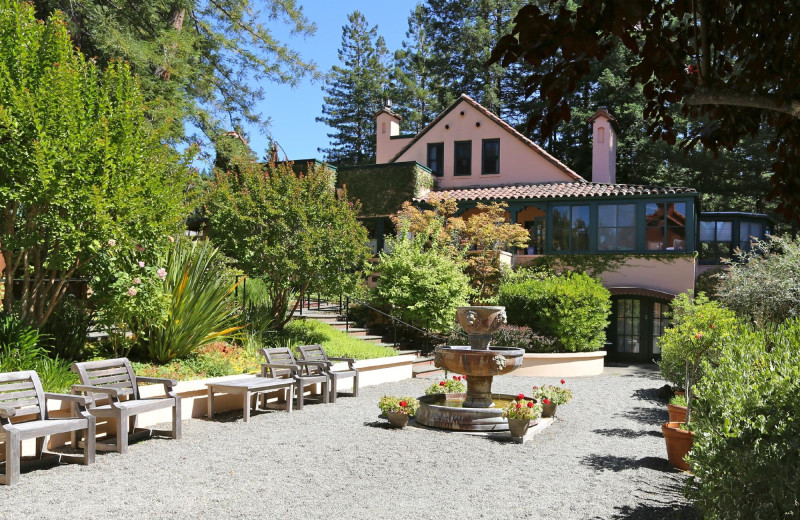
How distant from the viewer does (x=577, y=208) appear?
22.7 m

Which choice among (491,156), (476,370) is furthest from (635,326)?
(476,370)

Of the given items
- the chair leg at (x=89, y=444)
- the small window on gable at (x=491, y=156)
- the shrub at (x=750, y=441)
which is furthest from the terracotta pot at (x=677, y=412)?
the small window on gable at (x=491, y=156)

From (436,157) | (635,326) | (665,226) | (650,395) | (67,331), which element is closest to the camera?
(67,331)

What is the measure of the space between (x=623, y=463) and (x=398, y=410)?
3.04 meters

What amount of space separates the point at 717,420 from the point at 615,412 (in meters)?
6.71

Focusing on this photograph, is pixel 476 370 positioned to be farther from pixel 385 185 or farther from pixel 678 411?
pixel 385 185

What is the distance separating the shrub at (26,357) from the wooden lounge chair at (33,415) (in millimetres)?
916

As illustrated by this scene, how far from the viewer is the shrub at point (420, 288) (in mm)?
16938

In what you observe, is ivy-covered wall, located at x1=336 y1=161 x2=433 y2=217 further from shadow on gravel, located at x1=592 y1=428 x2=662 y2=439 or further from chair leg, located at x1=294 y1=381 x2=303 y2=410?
shadow on gravel, located at x1=592 y1=428 x2=662 y2=439

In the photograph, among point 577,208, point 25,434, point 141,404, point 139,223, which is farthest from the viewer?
point 577,208

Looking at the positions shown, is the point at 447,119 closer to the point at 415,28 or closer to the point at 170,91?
the point at 170,91

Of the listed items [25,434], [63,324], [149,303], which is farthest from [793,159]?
[63,324]

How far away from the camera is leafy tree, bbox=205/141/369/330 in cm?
1354

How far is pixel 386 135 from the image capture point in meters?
31.0
